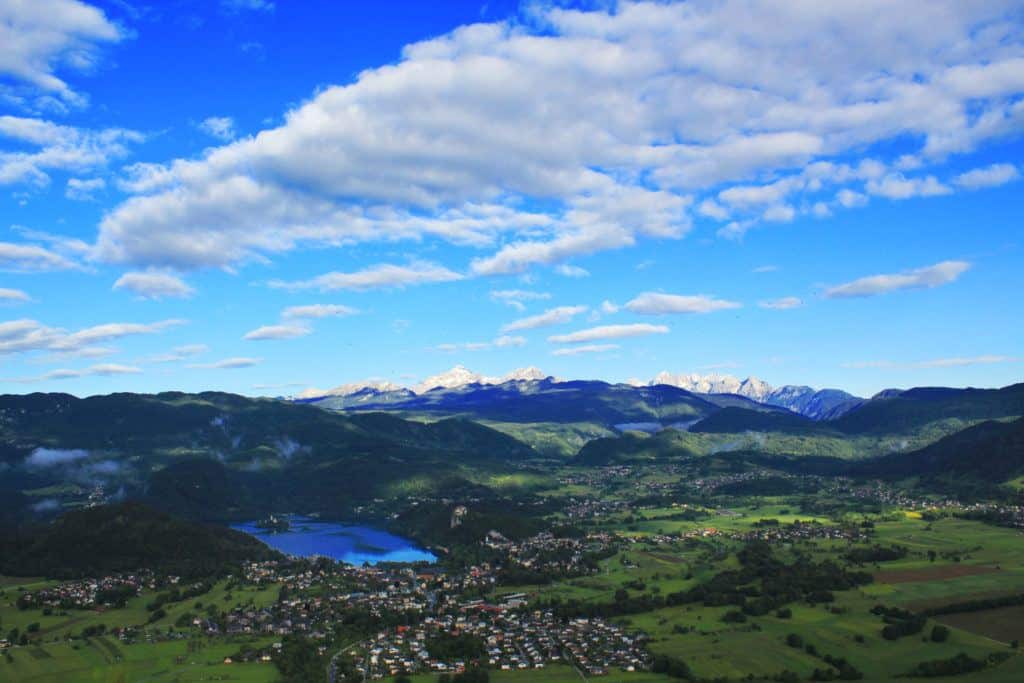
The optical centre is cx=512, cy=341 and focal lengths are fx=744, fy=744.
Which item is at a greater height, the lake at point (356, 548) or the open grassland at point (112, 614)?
the open grassland at point (112, 614)

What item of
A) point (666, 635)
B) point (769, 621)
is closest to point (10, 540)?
point (666, 635)

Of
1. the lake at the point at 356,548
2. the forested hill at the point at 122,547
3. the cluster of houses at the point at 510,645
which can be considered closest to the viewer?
the cluster of houses at the point at 510,645

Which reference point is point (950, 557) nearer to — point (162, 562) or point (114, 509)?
point (162, 562)

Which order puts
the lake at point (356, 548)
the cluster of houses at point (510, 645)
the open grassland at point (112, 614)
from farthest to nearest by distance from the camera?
1. the lake at point (356, 548)
2. the open grassland at point (112, 614)
3. the cluster of houses at point (510, 645)

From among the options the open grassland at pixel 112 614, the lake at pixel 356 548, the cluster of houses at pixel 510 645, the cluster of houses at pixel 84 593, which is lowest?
the lake at pixel 356 548

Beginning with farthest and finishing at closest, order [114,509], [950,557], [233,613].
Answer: [114,509], [950,557], [233,613]

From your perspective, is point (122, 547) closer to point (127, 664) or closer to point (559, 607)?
point (127, 664)

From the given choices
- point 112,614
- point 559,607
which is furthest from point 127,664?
point 559,607

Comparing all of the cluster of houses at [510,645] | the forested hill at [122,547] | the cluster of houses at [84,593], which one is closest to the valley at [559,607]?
the cluster of houses at [510,645]

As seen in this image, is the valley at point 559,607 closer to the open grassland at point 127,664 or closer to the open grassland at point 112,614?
the open grassland at point 127,664

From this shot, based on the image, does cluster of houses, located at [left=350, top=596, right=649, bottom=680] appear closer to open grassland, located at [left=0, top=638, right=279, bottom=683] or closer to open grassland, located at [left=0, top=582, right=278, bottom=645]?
open grassland, located at [left=0, top=638, right=279, bottom=683]

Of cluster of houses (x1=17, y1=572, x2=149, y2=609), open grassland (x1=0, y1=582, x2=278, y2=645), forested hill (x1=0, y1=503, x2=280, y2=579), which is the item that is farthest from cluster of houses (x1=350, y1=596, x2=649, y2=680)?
forested hill (x1=0, y1=503, x2=280, y2=579)
